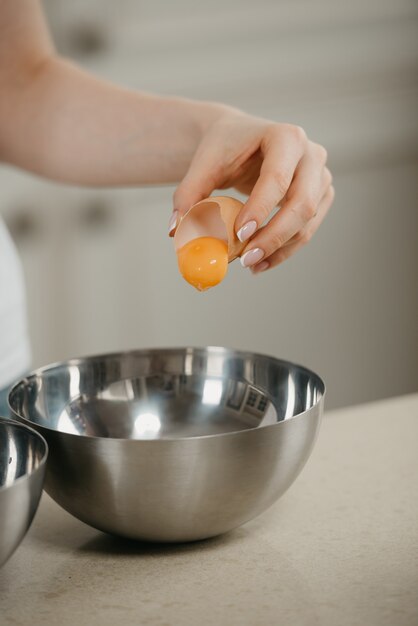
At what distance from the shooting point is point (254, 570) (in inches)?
27.6

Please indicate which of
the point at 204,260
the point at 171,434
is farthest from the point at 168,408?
the point at 204,260

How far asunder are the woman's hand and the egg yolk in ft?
0.08

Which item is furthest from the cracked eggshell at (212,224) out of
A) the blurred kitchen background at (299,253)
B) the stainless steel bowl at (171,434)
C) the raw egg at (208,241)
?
the blurred kitchen background at (299,253)

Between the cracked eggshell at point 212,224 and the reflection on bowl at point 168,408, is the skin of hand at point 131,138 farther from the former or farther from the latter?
the reflection on bowl at point 168,408

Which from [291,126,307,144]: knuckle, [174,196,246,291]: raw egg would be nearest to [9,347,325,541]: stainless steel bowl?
[174,196,246,291]: raw egg

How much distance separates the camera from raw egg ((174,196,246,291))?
32.6 inches

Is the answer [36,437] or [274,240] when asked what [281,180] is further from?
[36,437]

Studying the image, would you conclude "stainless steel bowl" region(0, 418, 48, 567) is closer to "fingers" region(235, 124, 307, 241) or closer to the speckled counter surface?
the speckled counter surface

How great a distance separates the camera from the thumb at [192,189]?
0.87 metres

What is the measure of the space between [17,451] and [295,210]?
1.14 ft

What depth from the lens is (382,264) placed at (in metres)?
2.60

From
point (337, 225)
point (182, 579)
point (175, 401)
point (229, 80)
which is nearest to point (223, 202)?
point (175, 401)

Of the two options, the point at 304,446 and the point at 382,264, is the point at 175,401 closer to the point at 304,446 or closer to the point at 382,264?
the point at 304,446

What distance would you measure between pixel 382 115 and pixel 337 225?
0.34 metres
